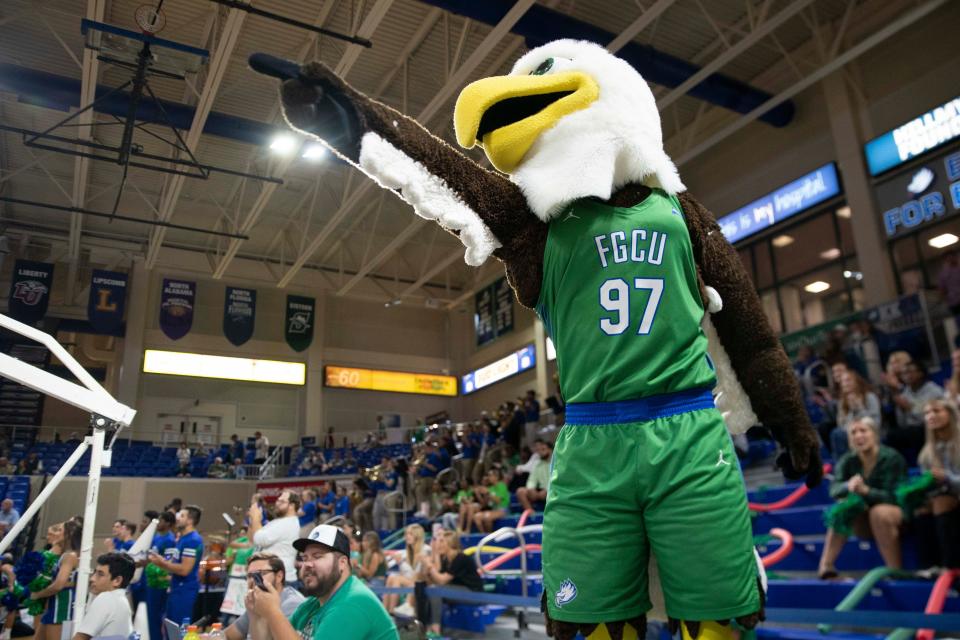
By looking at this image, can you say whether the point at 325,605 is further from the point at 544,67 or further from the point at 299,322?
the point at 299,322

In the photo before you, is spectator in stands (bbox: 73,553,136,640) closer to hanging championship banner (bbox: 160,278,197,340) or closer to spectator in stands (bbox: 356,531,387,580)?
spectator in stands (bbox: 356,531,387,580)

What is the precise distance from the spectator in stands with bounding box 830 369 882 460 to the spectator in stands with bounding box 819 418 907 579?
4.06 ft

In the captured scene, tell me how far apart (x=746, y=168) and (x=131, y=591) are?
11528mm

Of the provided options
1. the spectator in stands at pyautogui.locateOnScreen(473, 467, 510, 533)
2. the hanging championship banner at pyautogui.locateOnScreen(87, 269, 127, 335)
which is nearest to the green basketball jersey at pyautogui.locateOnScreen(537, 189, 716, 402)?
the spectator in stands at pyautogui.locateOnScreen(473, 467, 510, 533)

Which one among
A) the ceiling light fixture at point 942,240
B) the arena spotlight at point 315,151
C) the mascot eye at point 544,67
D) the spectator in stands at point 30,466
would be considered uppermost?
the arena spotlight at point 315,151

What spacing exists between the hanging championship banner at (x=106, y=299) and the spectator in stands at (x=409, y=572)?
11796 millimetres

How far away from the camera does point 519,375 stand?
20297mm

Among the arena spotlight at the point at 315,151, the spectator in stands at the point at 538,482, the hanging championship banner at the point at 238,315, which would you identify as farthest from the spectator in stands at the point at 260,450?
the spectator in stands at the point at 538,482

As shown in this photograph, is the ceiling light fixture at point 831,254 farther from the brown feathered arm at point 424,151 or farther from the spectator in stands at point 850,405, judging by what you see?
the brown feathered arm at point 424,151

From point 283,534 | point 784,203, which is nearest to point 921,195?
point 784,203

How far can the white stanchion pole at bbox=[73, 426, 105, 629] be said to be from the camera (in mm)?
3414

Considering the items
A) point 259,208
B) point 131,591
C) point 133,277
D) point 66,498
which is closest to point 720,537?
point 131,591

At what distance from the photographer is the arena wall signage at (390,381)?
22.3 metres

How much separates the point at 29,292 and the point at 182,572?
1112 cm
